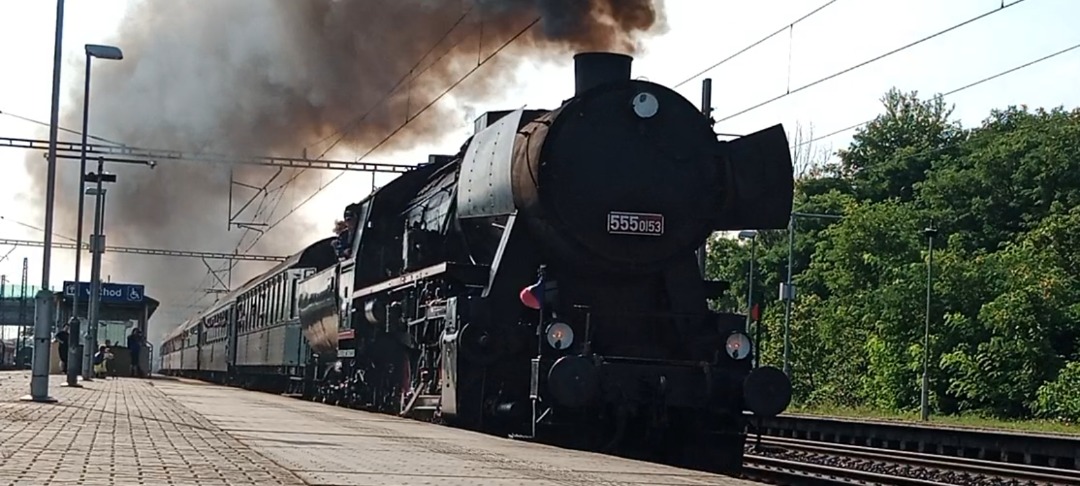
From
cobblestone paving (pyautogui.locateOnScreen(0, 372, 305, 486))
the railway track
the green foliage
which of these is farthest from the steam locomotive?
the green foliage

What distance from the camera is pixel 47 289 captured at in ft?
64.6

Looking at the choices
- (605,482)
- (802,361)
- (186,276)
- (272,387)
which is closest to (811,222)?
(802,361)

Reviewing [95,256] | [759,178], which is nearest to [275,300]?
[95,256]

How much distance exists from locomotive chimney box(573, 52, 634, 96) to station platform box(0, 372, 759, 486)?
3.51 m

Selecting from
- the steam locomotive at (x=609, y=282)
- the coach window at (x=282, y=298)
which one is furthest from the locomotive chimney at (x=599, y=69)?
the coach window at (x=282, y=298)

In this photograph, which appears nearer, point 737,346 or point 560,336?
point 560,336

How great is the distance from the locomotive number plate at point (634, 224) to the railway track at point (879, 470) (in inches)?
96.1

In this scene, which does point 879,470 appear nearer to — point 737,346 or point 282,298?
point 737,346

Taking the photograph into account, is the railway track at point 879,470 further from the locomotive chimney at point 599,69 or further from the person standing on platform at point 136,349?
the person standing on platform at point 136,349

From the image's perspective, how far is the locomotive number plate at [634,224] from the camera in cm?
1332

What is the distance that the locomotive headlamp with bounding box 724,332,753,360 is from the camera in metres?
13.1

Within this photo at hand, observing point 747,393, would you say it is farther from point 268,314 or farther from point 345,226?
point 268,314

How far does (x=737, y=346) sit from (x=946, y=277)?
97.1ft

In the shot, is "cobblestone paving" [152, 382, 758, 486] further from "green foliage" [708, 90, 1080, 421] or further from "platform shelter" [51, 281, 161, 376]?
"platform shelter" [51, 281, 161, 376]
